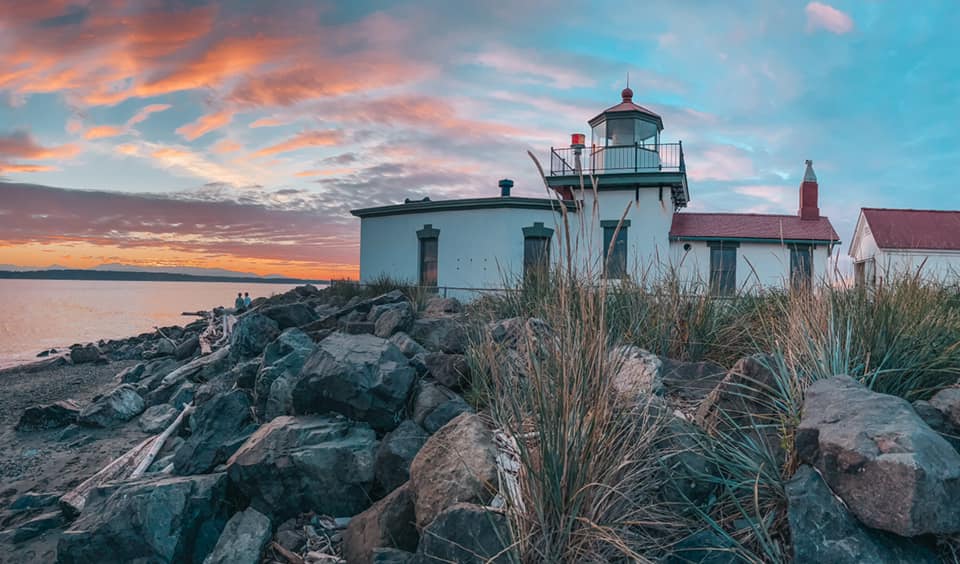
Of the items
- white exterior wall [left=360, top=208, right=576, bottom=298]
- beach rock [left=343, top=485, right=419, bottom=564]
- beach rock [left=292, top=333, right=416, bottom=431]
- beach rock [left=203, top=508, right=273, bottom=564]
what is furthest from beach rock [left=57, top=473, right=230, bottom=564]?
white exterior wall [left=360, top=208, right=576, bottom=298]

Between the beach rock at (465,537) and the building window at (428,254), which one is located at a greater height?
the building window at (428,254)

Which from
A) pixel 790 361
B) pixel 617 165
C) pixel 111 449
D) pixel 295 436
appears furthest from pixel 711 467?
pixel 617 165

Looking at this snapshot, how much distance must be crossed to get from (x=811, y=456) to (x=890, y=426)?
341 mm

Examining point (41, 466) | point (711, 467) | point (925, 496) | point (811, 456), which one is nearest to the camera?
point (925, 496)

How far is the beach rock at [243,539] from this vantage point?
3.31m

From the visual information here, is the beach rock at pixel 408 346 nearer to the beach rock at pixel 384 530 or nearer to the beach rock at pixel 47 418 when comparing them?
the beach rock at pixel 384 530

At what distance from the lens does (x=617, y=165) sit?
18.2 meters

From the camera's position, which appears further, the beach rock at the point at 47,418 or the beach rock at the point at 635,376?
the beach rock at the point at 47,418

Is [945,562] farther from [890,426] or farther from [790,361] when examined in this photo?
[790,361]

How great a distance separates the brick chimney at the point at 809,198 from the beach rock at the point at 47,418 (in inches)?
810

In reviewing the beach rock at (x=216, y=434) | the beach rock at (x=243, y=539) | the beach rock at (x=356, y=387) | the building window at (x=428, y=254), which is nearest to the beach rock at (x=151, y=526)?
the beach rock at (x=243, y=539)

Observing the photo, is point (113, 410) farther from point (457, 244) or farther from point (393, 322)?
point (457, 244)

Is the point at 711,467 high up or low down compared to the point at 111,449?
up

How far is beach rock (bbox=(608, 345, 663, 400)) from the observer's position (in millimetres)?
2880
